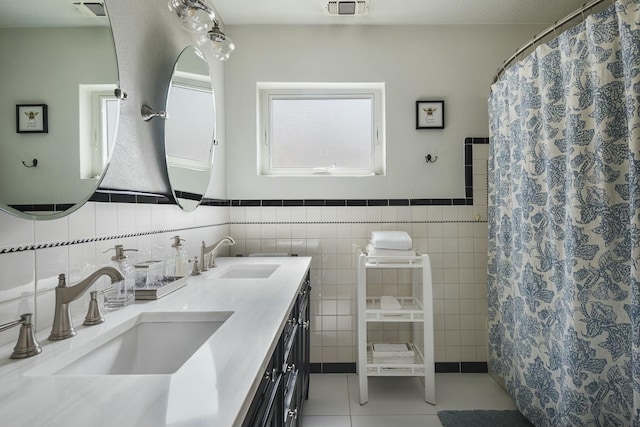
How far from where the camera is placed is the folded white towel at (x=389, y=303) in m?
2.22

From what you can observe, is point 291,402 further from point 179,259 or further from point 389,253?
point 389,253

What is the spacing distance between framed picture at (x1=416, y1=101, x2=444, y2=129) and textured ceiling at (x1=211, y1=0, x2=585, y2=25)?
0.56 meters

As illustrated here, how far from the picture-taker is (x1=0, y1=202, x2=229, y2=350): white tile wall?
2.83 feet

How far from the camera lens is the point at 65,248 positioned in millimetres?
1029

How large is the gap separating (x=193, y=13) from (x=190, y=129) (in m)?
0.52

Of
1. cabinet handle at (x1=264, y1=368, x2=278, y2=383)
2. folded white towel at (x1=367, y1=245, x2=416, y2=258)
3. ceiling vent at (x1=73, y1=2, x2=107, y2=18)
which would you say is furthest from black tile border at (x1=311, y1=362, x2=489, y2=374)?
ceiling vent at (x1=73, y1=2, x2=107, y2=18)

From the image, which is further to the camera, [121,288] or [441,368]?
[441,368]

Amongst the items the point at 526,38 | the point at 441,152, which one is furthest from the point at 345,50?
the point at 526,38

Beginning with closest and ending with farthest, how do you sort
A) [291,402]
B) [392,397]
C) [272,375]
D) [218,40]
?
[272,375] → [291,402] → [218,40] → [392,397]

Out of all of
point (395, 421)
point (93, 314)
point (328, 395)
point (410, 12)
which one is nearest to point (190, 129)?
point (93, 314)

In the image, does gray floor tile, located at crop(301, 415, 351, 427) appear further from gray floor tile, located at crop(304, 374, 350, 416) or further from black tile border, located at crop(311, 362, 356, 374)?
black tile border, located at crop(311, 362, 356, 374)

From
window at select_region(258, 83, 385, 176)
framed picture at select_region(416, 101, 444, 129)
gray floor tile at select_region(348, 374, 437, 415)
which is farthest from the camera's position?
window at select_region(258, 83, 385, 176)

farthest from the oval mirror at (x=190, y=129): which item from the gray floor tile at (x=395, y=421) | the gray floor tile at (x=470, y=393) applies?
the gray floor tile at (x=470, y=393)

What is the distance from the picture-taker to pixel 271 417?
981 mm
